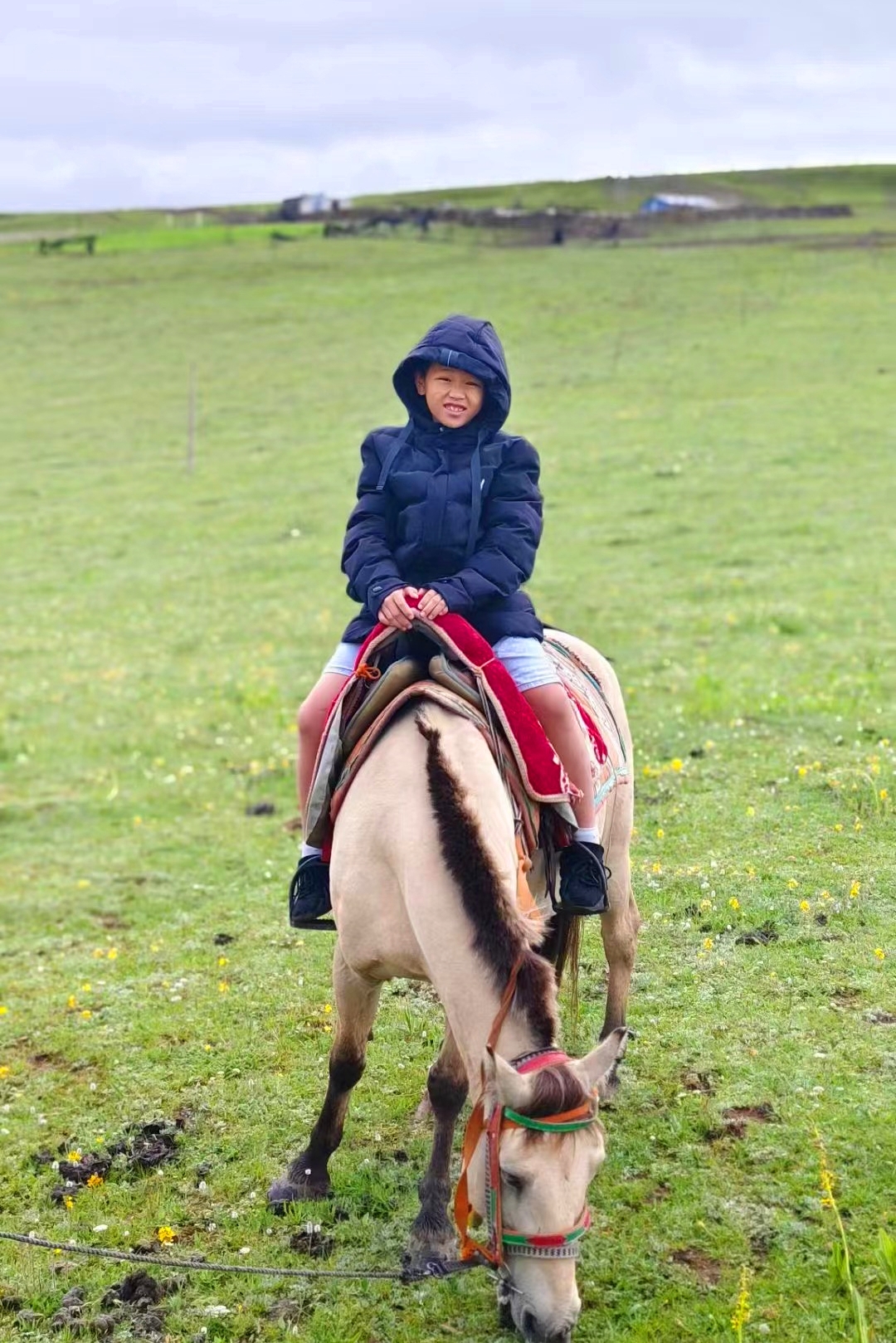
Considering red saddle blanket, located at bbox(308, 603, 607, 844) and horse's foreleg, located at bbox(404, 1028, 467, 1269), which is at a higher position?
red saddle blanket, located at bbox(308, 603, 607, 844)

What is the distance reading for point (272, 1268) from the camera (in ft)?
15.7

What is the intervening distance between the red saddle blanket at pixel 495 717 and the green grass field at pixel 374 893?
5.20 feet

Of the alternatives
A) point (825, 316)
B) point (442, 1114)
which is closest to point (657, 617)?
point (442, 1114)

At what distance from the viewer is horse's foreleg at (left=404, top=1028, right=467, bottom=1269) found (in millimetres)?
4863

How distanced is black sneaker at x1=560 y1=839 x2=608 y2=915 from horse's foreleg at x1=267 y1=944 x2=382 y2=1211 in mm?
881

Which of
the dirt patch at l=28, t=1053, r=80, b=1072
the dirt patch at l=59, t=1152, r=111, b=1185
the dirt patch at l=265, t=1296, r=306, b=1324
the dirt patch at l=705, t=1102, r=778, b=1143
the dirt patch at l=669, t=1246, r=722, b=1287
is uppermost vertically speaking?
the dirt patch at l=705, t=1102, r=778, b=1143

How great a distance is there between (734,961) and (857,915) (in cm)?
79

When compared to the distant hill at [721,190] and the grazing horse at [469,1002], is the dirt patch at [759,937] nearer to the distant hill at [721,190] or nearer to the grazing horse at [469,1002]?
the grazing horse at [469,1002]

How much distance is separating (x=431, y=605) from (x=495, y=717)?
507mm

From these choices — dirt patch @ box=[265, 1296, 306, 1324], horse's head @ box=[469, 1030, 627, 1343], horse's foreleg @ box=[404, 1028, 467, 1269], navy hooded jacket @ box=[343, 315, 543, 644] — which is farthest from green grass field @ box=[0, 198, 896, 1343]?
navy hooded jacket @ box=[343, 315, 543, 644]

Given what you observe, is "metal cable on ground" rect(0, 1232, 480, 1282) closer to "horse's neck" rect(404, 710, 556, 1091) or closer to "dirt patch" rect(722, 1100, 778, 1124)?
"horse's neck" rect(404, 710, 556, 1091)

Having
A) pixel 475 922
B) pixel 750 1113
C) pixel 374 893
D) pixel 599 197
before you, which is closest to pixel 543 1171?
pixel 475 922

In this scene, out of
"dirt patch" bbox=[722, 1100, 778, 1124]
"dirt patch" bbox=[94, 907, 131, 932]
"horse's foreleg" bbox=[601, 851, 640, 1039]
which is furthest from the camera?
"dirt patch" bbox=[94, 907, 131, 932]

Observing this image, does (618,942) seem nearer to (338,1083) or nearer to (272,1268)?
(338,1083)
